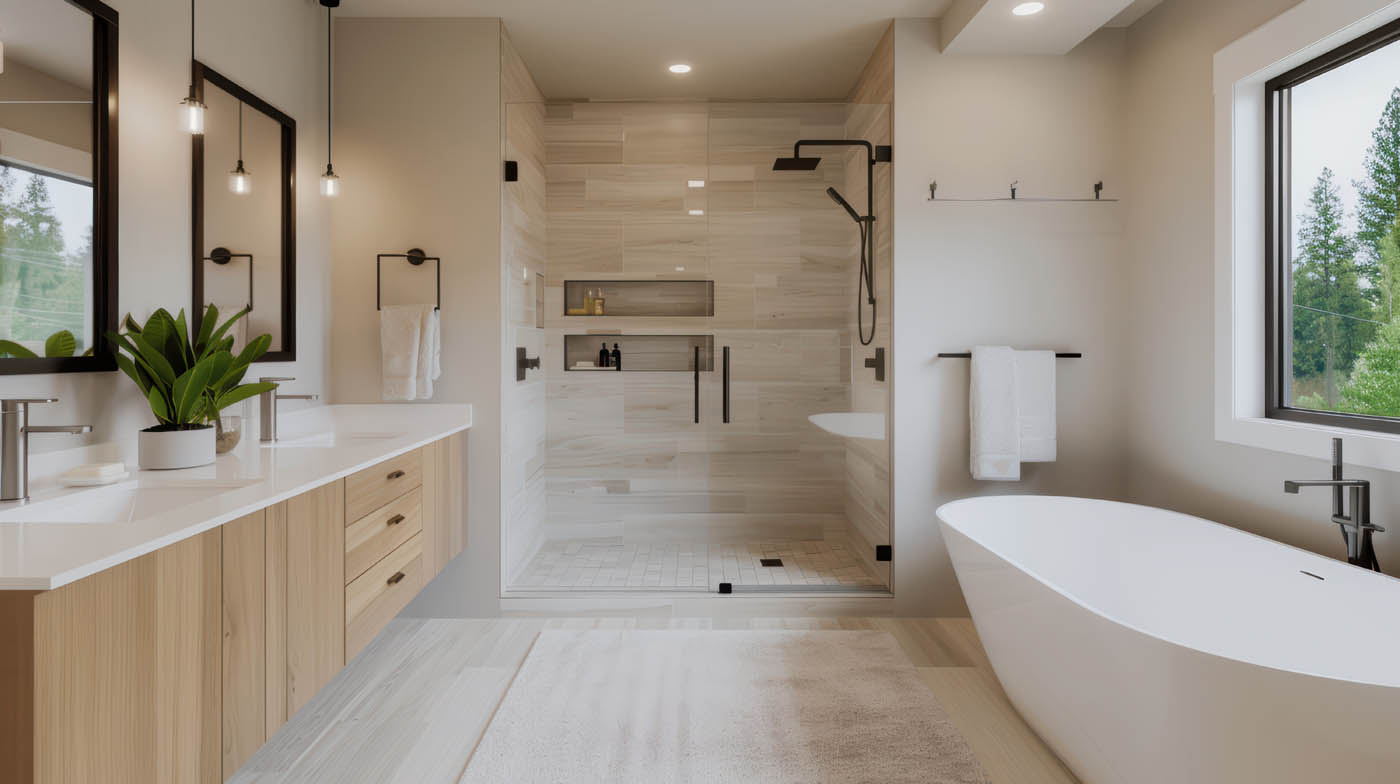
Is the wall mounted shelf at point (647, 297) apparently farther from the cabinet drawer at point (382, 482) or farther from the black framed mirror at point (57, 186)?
the black framed mirror at point (57, 186)

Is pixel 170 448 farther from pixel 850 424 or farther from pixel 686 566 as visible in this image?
pixel 850 424

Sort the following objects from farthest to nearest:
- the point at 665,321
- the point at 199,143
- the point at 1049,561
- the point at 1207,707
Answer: the point at 665,321 → the point at 1049,561 → the point at 199,143 → the point at 1207,707

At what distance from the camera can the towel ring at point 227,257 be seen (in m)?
2.50

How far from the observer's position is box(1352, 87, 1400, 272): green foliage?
2230 millimetres

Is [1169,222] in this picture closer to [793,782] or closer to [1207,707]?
[1207,707]

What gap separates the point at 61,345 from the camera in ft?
6.21

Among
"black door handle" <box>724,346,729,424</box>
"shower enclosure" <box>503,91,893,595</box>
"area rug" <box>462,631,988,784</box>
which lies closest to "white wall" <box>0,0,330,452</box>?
"shower enclosure" <box>503,91,893,595</box>

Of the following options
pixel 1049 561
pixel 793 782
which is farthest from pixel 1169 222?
pixel 793 782

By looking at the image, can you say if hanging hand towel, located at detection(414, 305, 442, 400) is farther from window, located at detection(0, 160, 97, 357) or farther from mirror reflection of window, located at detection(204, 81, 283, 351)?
window, located at detection(0, 160, 97, 357)

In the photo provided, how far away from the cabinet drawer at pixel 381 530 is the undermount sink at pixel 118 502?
0.44 m

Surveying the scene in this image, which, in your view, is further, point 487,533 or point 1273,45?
point 487,533

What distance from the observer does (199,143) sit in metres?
2.43

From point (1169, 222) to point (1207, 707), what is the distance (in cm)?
225

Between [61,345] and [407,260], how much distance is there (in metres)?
1.46
